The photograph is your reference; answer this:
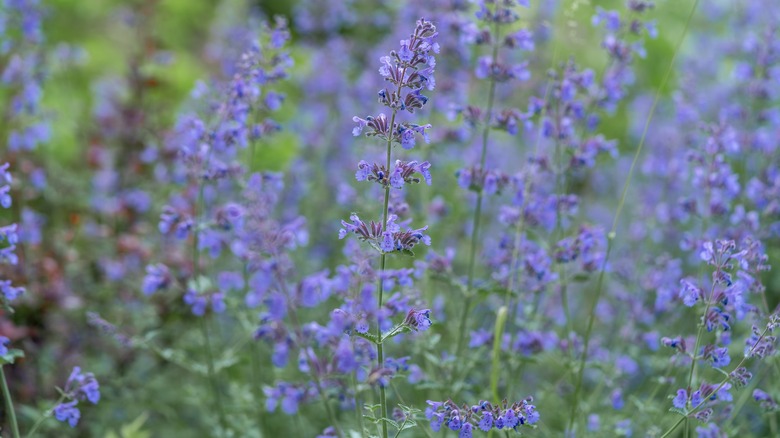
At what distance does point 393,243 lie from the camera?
2.40m

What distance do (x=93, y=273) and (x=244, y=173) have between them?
6.04ft

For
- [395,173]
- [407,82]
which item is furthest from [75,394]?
[407,82]

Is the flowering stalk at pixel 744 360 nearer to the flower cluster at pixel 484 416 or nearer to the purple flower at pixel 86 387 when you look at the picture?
the flower cluster at pixel 484 416

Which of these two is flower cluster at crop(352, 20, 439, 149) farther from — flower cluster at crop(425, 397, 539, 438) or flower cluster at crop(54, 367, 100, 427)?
flower cluster at crop(54, 367, 100, 427)

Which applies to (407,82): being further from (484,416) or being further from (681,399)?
(681,399)

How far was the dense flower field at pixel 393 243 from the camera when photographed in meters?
2.81

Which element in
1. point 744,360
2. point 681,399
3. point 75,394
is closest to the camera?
point 744,360

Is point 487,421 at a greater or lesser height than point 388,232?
lesser

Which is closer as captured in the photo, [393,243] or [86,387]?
[393,243]

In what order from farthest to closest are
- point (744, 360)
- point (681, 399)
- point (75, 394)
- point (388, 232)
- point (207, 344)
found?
1. point (207, 344)
2. point (75, 394)
3. point (681, 399)
4. point (744, 360)
5. point (388, 232)

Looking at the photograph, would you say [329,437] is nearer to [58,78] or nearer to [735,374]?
[735,374]

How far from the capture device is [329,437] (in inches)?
111

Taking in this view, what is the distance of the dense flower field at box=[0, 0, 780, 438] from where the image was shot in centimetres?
281

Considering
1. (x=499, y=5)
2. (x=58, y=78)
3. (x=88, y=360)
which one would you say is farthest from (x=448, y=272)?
(x=58, y=78)
